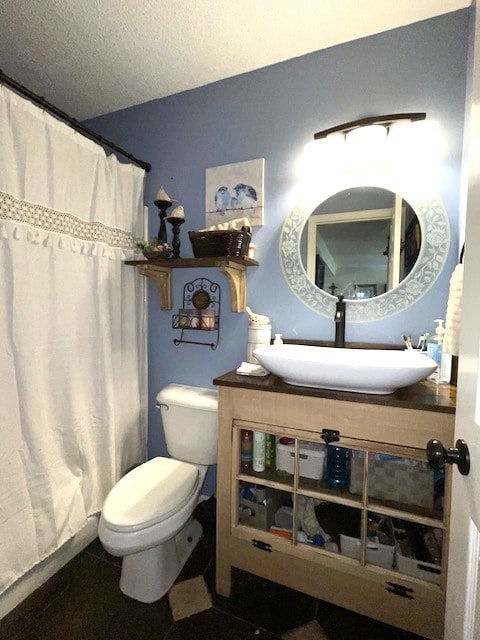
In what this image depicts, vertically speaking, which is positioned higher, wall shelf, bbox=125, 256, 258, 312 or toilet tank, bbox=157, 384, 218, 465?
wall shelf, bbox=125, 256, 258, 312

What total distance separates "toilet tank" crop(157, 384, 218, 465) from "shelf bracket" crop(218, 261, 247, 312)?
1.58ft

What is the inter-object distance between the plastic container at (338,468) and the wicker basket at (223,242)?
0.92m

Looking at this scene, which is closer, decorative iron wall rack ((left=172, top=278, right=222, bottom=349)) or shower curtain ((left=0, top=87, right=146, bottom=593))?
shower curtain ((left=0, top=87, right=146, bottom=593))

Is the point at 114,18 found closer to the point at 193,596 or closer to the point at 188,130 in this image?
the point at 188,130

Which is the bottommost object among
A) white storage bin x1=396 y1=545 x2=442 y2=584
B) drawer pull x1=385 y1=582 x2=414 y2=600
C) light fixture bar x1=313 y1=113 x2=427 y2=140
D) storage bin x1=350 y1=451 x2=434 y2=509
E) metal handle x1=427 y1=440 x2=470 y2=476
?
drawer pull x1=385 y1=582 x2=414 y2=600

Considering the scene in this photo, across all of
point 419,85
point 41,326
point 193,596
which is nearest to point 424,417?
point 193,596

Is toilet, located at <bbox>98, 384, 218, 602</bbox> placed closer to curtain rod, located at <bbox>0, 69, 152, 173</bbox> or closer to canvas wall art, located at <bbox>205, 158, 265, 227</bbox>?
canvas wall art, located at <bbox>205, 158, 265, 227</bbox>

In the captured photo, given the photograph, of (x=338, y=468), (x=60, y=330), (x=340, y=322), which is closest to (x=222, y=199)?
(x=340, y=322)

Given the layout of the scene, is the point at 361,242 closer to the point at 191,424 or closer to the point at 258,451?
the point at 258,451

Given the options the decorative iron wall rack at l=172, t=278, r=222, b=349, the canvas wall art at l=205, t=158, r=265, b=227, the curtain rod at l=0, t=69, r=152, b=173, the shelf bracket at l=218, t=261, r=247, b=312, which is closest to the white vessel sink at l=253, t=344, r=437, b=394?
the shelf bracket at l=218, t=261, r=247, b=312

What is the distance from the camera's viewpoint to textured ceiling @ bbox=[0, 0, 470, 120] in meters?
1.17

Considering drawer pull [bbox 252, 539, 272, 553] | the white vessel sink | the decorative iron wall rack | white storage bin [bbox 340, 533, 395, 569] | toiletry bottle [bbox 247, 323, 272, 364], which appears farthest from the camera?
the decorative iron wall rack

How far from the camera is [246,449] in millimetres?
1234

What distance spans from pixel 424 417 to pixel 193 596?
1174 millimetres
